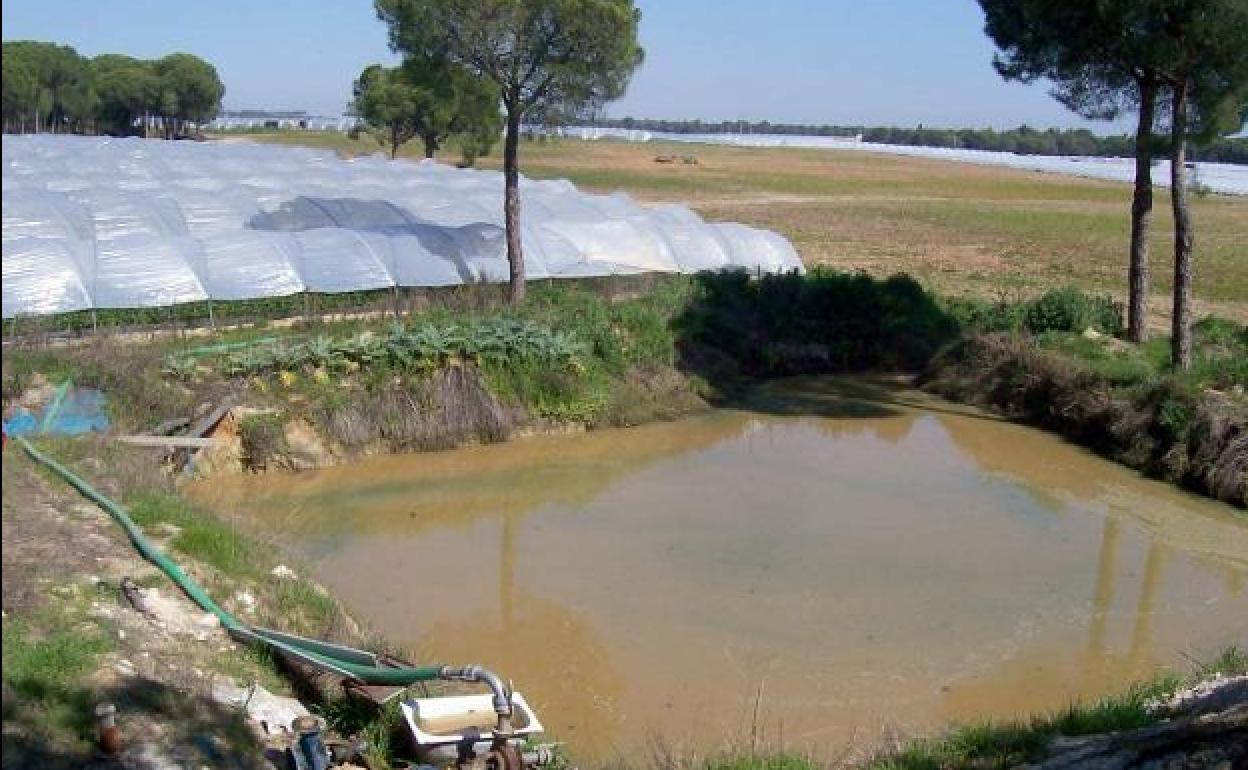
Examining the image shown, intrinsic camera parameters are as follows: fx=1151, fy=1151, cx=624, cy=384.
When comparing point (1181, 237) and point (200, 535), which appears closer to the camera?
point (200, 535)

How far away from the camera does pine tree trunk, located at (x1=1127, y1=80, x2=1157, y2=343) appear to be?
16.4 m

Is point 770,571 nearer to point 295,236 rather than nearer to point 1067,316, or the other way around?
point 1067,316

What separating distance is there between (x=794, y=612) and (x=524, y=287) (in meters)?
9.41

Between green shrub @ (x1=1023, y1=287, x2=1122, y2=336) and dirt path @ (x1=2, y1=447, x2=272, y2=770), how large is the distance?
1439cm

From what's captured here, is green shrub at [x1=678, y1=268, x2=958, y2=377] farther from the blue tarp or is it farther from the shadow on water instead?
the blue tarp

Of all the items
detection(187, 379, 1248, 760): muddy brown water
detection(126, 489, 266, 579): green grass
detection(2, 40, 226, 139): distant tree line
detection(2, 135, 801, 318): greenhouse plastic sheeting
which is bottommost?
detection(187, 379, 1248, 760): muddy brown water

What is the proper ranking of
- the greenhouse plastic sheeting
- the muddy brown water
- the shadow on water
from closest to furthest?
the muddy brown water
the greenhouse plastic sheeting
the shadow on water

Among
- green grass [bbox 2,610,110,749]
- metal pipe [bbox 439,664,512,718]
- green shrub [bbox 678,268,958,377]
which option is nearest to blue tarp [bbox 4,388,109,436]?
green grass [bbox 2,610,110,749]

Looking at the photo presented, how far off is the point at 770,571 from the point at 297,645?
515 centimetres

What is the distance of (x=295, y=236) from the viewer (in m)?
17.9

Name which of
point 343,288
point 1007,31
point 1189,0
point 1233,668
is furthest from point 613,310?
point 1233,668

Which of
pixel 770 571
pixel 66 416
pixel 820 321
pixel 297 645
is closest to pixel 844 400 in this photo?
pixel 820 321

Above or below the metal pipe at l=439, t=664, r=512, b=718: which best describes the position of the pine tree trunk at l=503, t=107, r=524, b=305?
above

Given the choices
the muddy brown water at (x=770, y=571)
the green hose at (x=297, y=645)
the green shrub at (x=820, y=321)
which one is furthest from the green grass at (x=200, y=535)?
the green shrub at (x=820, y=321)
